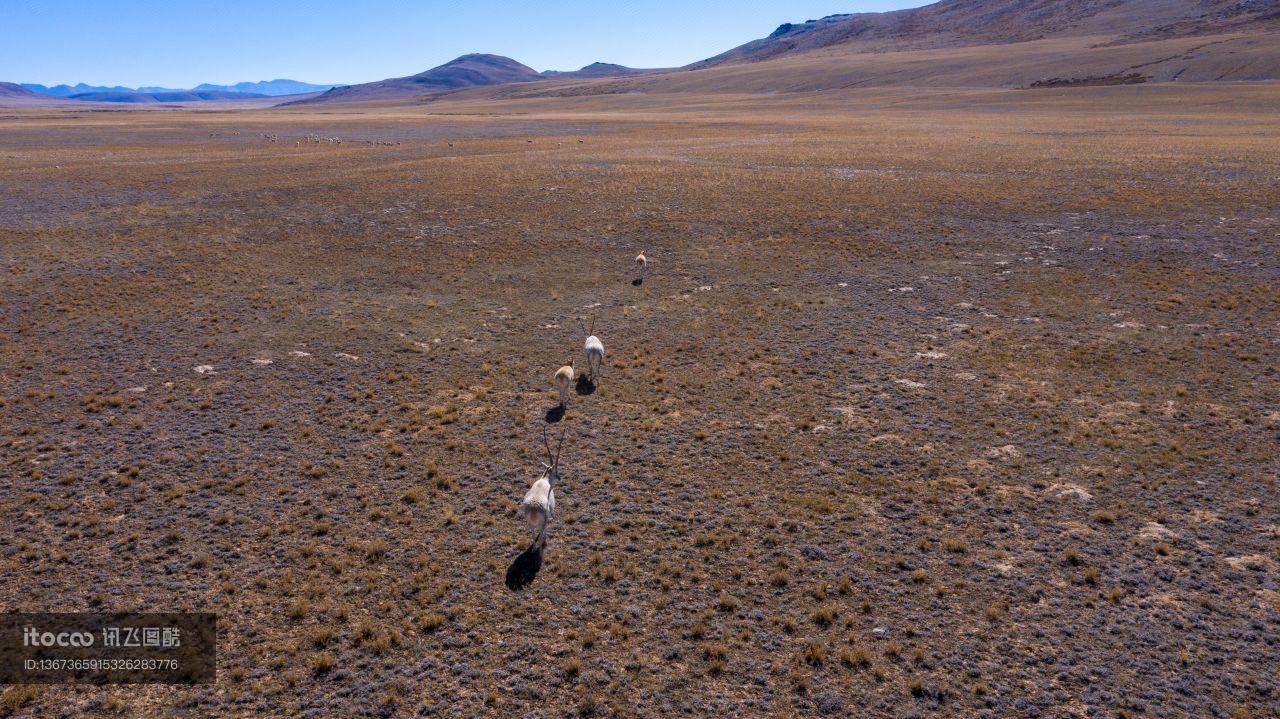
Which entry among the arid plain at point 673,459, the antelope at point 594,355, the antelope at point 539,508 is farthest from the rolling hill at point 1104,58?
the antelope at point 539,508

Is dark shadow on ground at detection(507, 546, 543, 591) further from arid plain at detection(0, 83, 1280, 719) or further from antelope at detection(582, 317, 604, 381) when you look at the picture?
antelope at detection(582, 317, 604, 381)

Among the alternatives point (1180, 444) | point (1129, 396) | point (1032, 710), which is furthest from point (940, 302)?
point (1032, 710)

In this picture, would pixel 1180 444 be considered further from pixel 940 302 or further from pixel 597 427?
pixel 597 427

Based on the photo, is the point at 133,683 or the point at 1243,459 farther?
the point at 1243,459

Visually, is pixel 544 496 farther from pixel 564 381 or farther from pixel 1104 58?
pixel 1104 58

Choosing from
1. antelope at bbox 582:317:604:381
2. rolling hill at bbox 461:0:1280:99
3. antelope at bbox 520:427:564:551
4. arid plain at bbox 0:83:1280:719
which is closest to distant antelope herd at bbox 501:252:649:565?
antelope at bbox 520:427:564:551

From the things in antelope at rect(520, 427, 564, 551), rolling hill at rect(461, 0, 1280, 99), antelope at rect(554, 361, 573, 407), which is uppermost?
rolling hill at rect(461, 0, 1280, 99)
